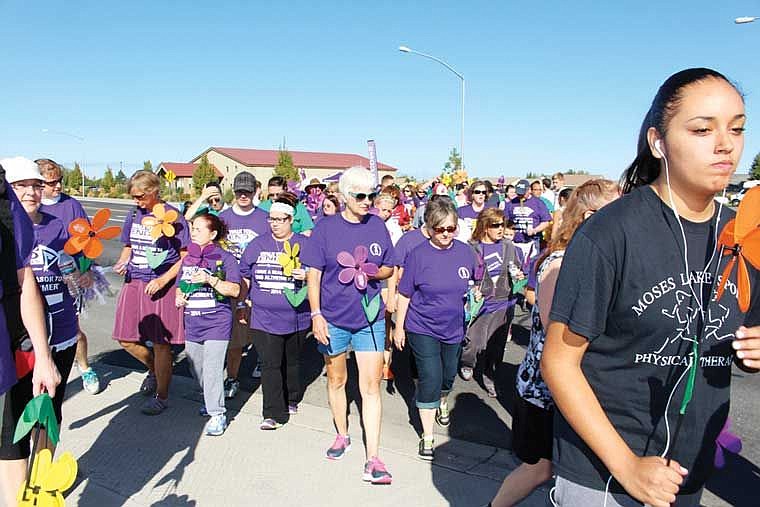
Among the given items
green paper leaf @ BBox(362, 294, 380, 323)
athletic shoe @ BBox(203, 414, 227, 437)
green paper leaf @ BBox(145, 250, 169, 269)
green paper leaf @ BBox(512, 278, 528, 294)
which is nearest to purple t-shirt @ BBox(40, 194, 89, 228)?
green paper leaf @ BBox(145, 250, 169, 269)

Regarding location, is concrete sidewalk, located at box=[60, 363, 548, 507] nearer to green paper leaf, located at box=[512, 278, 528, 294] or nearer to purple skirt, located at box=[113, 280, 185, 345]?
purple skirt, located at box=[113, 280, 185, 345]

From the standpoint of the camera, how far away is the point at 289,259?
4.65m

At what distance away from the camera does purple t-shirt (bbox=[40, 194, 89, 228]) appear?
4.46 metres

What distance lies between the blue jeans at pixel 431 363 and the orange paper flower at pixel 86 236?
7.52ft

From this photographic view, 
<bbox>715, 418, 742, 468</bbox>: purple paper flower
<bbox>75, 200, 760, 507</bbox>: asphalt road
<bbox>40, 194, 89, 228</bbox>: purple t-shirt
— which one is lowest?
<bbox>75, 200, 760, 507</bbox>: asphalt road

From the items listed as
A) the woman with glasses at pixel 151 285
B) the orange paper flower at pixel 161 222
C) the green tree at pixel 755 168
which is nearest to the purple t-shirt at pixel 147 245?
the woman with glasses at pixel 151 285

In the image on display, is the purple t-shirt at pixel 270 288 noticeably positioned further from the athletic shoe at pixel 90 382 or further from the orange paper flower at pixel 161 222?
the athletic shoe at pixel 90 382

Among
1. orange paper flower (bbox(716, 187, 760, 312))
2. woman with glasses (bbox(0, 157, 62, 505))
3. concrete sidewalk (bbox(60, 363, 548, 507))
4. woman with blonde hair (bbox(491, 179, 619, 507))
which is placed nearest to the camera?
orange paper flower (bbox(716, 187, 760, 312))

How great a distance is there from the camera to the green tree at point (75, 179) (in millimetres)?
56375

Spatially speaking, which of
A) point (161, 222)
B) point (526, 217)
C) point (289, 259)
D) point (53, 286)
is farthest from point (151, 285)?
point (526, 217)

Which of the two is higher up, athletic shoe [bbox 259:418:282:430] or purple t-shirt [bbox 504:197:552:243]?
purple t-shirt [bbox 504:197:552:243]

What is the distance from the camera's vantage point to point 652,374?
154 centimetres

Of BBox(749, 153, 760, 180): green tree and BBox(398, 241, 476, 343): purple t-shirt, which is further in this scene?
BBox(749, 153, 760, 180): green tree

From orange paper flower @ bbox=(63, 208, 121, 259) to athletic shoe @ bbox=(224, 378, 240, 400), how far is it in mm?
1719
